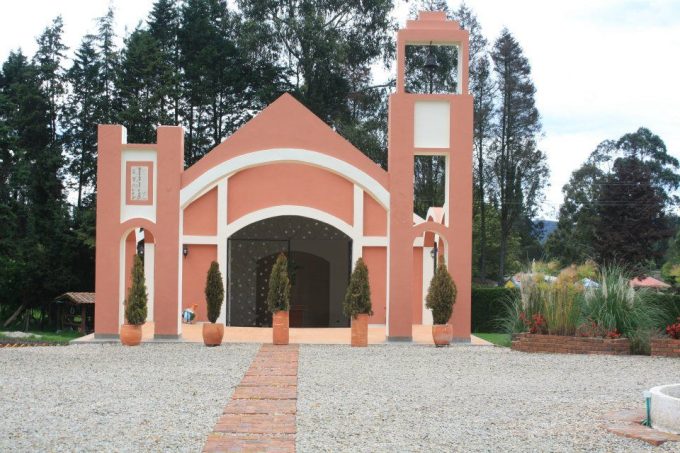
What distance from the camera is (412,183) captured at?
1584 centimetres

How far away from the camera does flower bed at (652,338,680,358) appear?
13.5 meters

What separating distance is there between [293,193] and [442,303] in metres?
5.98

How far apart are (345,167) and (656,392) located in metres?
10.1

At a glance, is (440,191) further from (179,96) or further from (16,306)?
(16,306)

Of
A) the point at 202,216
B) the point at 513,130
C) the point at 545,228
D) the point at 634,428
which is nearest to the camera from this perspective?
the point at 634,428

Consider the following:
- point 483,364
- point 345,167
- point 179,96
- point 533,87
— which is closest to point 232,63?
point 179,96

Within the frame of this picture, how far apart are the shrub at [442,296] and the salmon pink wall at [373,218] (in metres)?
4.64

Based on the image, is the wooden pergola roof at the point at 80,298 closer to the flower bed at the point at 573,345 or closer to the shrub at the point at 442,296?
the shrub at the point at 442,296

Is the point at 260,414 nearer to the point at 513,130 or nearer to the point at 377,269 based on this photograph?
the point at 377,269

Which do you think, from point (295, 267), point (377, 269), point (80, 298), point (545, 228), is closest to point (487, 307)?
point (377, 269)

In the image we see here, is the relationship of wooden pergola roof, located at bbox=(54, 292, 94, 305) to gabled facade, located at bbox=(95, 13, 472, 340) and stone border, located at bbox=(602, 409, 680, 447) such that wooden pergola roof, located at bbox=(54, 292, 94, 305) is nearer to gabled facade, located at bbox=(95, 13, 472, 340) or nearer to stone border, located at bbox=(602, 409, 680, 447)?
gabled facade, located at bbox=(95, 13, 472, 340)

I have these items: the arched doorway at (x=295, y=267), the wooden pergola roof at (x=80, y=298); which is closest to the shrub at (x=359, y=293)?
the arched doorway at (x=295, y=267)

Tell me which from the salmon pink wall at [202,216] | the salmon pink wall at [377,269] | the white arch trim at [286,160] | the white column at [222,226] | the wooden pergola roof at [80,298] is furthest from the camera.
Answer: the wooden pergola roof at [80,298]

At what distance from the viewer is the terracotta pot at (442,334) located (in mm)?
15078
